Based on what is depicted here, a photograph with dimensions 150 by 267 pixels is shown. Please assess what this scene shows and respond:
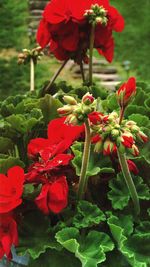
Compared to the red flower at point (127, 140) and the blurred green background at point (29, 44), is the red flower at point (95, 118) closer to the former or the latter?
the red flower at point (127, 140)

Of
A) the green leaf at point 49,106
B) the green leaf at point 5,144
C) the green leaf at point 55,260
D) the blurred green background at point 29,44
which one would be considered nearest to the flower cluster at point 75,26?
the green leaf at point 49,106

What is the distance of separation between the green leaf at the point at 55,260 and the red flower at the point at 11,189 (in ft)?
0.32

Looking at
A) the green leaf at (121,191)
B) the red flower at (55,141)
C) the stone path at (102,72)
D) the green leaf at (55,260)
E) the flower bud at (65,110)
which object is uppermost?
the flower bud at (65,110)

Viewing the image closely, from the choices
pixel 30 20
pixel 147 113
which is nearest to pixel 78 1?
pixel 147 113

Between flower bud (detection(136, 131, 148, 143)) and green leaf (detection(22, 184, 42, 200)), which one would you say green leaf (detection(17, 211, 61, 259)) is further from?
flower bud (detection(136, 131, 148, 143))

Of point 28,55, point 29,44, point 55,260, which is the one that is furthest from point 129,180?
point 29,44

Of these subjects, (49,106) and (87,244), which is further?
(49,106)

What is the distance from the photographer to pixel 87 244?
3.24 ft

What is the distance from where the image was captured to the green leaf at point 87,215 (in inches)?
39.2

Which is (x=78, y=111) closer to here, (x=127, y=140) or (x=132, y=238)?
(x=127, y=140)

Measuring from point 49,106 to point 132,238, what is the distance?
0.34m

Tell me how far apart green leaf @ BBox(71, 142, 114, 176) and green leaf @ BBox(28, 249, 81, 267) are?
124 millimetres

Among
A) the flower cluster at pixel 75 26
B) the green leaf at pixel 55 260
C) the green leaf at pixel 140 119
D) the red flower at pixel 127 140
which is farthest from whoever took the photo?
the flower cluster at pixel 75 26

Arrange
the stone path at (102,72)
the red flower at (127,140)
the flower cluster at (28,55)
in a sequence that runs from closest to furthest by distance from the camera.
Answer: the red flower at (127,140) < the flower cluster at (28,55) < the stone path at (102,72)
